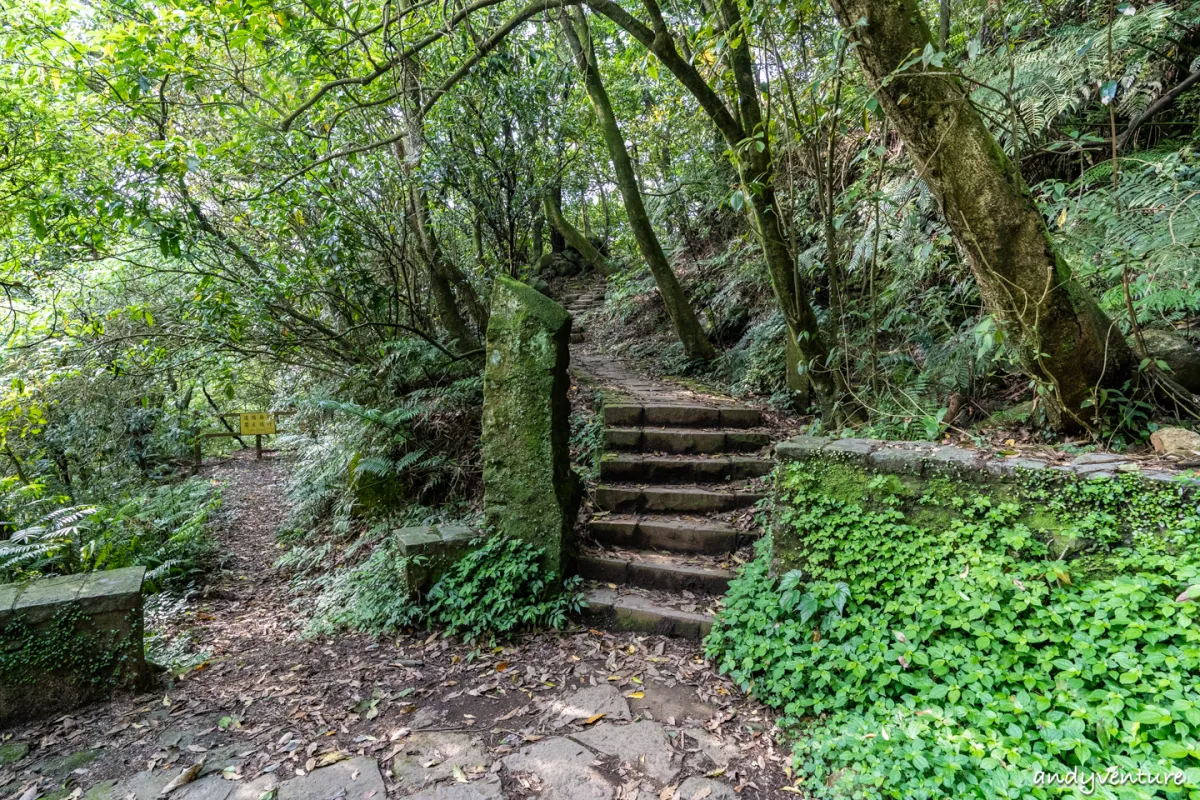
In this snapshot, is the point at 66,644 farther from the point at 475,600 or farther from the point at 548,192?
the point at 548,192

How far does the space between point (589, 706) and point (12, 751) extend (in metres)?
2.79

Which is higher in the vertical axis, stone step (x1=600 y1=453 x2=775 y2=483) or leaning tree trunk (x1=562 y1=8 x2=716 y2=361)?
leaning tree trunk (x1=562 y1=8 x2=716 y2=361)

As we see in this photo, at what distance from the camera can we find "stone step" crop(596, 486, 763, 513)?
14.0 ft

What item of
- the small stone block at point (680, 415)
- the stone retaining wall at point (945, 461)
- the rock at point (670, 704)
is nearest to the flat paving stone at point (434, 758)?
the rock at point (670, 704)

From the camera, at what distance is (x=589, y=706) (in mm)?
2750

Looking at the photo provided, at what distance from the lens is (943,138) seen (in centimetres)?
278

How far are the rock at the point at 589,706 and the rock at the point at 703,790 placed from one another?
0.49m

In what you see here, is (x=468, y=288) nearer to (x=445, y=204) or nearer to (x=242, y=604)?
(x=445, y=204)

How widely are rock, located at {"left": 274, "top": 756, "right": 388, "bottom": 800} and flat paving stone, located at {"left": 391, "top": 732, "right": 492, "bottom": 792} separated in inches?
3.6

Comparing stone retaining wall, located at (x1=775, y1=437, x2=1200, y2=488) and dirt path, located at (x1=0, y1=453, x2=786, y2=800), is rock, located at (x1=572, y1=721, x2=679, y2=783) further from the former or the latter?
stone retaining wall, located at (x1=775, y1=437, x2=1200, y2=488)

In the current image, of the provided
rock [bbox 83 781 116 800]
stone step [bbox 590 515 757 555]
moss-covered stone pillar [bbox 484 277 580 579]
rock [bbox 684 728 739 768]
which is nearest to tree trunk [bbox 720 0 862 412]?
stone step [bbox 590 515 757 555]

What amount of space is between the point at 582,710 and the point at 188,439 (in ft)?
35.6

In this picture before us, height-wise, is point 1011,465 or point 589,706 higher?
point 1011,465

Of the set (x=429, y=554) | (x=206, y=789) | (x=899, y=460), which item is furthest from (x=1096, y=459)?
(x=206, y=789)
